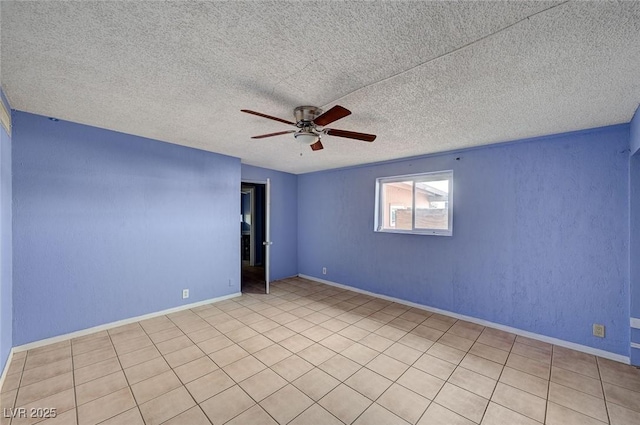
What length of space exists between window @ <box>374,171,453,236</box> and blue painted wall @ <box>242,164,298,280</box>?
2063mm

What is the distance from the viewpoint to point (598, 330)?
2.48m

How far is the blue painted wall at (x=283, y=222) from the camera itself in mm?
5199

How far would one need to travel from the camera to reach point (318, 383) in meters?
2.04

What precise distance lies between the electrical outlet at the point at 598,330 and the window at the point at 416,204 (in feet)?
5.28

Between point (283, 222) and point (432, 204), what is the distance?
3.04m

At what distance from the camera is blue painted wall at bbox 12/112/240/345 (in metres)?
2.46

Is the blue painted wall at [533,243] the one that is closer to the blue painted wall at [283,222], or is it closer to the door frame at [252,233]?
the blue painted wall at [283,222]

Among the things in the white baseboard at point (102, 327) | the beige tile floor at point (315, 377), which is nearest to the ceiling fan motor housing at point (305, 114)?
the beige tile floor at point (315, 377)

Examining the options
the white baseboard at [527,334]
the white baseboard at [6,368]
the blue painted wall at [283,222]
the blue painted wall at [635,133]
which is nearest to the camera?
the white baseboard at [6,368]

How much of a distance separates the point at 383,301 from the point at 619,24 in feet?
Result: 12.3

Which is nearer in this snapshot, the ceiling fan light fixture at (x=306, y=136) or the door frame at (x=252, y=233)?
the ceiling fan light fixture at (x=306, y=136)

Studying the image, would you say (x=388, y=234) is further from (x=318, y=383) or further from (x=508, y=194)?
(x=318, y=383)

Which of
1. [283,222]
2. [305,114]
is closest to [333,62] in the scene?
[305,114]

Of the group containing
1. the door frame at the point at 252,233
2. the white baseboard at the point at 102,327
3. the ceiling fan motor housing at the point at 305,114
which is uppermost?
the ceiling fan motor housing at the point at 305,114
